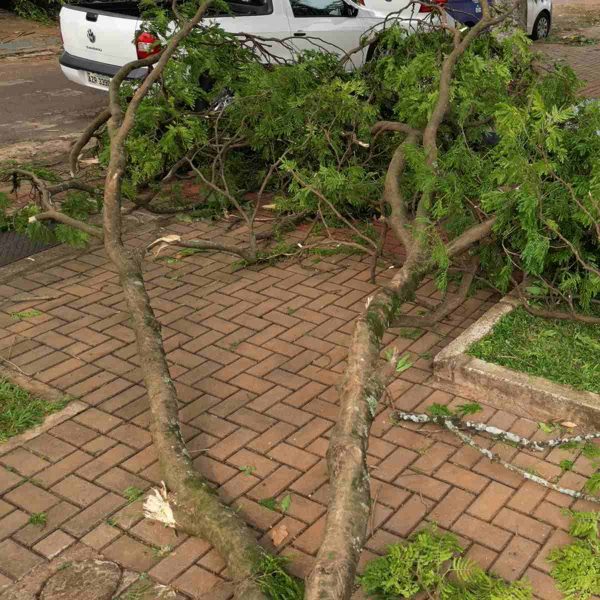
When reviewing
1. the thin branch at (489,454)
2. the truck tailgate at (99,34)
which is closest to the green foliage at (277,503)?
the thin branch at (489,454)

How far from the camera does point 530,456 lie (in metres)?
4.41

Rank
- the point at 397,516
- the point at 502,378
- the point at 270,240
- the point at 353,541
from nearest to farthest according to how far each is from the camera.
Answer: the point at 353,541
the point at 397,516
the point at 502,378
the point at 270,240

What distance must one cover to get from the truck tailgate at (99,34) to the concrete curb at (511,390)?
579 centimetres

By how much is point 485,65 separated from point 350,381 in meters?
3.37

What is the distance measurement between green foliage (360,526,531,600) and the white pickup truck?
670 centimetres

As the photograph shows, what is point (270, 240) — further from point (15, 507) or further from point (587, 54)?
point (587, 54)

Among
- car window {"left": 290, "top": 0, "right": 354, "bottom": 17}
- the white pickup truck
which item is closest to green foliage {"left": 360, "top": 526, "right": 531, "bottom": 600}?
the white pickup truck

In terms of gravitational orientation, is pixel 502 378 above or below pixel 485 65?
below

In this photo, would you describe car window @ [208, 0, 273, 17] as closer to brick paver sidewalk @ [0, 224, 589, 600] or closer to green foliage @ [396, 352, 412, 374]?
brick paver sidewalk @ [0, 224, 589, 600]

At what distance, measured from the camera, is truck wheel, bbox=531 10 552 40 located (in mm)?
17344

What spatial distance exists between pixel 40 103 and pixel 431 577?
1013cm

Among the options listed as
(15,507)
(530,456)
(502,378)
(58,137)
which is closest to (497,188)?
(502,378)

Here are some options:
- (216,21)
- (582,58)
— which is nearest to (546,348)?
(216,21)

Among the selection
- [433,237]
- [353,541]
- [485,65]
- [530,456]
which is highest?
[485,65]
